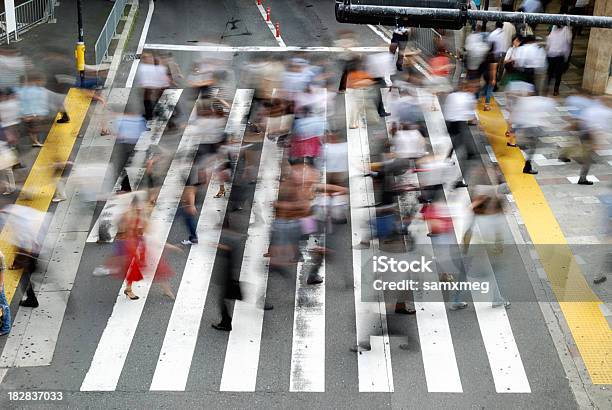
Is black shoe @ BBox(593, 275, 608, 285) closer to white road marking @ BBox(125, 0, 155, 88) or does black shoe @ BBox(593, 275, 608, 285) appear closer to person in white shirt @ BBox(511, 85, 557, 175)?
person in white shirt @ BBox(511, 85, 557, 175)

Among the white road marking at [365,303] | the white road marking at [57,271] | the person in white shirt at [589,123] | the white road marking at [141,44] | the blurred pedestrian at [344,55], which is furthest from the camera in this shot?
the white road marking at [141,44]

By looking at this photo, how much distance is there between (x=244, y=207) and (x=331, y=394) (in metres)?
5.68

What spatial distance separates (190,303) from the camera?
46.0ft

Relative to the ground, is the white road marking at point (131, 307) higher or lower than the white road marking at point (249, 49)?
higher

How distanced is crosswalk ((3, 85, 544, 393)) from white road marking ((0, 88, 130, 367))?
0.21 metres

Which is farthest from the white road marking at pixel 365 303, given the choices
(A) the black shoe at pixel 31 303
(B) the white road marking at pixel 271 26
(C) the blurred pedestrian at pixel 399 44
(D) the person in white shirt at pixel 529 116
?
(B) the white road marking at pixel 271 26

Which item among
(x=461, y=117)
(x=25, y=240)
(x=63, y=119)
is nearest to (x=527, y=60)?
(x=461, y=117)

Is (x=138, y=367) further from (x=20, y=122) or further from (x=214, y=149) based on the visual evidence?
(x=20, y=122)

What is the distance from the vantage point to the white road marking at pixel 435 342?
1231 cm

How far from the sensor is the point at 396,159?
16.4 meters

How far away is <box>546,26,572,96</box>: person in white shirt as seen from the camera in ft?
68.4

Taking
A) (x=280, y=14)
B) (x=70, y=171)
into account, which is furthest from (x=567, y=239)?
(x=280, y=14)

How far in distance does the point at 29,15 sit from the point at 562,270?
18.2 meters

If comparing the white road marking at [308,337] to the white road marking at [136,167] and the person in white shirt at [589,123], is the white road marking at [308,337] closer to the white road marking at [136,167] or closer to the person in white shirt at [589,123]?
the white road marking at [136,167]
